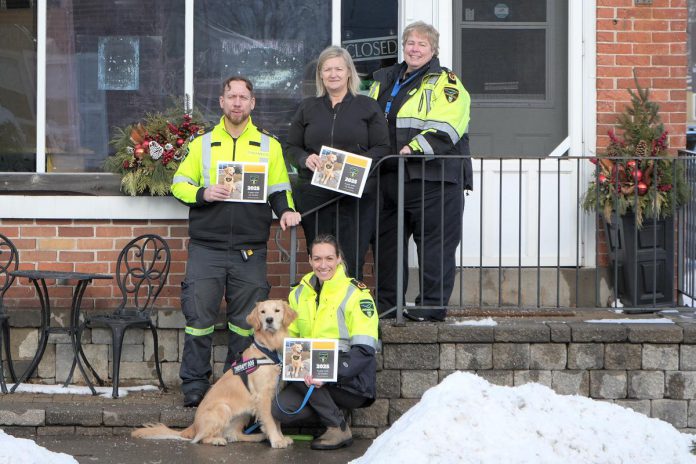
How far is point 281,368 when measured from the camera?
25.1 ft

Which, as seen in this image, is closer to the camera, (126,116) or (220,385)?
(220,385)

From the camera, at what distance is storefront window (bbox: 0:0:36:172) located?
30.6 feet

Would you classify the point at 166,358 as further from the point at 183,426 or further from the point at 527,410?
the point at 527,410

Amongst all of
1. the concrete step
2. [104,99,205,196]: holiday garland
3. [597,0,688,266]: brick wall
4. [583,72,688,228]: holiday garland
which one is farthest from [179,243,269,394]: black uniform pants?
[597,0,688,266]: brick wall

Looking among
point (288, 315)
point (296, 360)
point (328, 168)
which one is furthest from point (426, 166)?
point (296, 360)

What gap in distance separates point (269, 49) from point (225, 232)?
1911mm

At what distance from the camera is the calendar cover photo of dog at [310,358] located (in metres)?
7.39

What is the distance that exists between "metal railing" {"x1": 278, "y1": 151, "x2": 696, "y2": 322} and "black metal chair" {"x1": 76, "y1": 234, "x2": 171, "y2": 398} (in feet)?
3.15

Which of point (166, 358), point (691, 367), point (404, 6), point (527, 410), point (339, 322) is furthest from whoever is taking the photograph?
point (404, 6)

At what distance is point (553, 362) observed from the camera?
26.6ft

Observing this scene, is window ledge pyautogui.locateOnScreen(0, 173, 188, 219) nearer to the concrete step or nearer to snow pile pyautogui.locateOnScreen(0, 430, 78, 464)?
the concrete step

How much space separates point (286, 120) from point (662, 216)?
2860mm

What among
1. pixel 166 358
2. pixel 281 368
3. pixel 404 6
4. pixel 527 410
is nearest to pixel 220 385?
pixel 281 368

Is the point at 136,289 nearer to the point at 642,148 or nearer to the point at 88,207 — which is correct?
the point at 88,207
